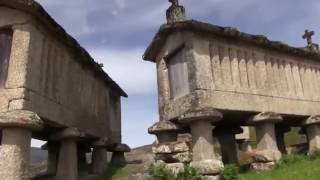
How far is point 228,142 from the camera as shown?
14070 mm

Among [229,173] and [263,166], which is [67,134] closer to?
[229,173]

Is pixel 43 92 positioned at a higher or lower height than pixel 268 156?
higher

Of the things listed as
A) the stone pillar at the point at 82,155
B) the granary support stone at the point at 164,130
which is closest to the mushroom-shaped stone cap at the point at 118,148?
the stone pillar at the point at 82,155

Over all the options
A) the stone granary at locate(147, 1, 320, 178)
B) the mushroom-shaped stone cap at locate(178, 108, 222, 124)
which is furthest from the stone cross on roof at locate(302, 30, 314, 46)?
the mushroom-shaped stone cap at locate(178, 108, 222, 124)

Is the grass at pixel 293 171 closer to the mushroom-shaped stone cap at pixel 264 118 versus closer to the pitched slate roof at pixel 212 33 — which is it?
the mushroom-shaped stone cap at pixel 264 118

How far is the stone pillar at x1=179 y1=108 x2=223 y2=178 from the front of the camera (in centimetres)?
1011

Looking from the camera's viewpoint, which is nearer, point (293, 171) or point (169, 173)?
point (169, 173)

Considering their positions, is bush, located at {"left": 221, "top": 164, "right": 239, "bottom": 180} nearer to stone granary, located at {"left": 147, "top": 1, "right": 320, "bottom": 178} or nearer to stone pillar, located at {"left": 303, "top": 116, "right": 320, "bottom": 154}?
stone granary, located at {"left": 147, "top": 1, "right": 320, "bottom": 178}

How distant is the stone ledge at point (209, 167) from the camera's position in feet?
33.0

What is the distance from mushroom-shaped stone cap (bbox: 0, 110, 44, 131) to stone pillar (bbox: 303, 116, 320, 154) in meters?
8.89

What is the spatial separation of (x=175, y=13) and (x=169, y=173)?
504 centimetres

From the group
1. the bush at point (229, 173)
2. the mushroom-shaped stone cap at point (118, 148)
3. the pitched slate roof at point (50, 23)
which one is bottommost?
the bush at point (229, 173)

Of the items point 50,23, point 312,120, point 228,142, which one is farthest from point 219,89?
point 50,23

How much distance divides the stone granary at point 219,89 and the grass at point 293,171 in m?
0.41
